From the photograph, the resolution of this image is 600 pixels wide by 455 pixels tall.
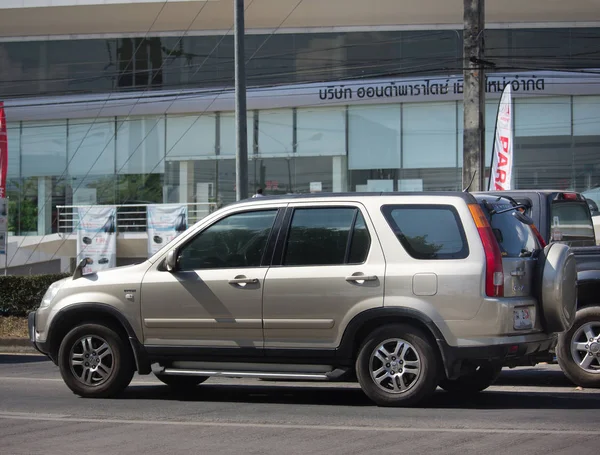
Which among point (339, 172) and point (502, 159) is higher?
point (339, 172)

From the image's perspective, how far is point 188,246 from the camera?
9.37 meters

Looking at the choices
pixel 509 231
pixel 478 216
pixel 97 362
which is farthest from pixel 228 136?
pixel 478 216

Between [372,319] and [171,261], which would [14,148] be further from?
[372,319]

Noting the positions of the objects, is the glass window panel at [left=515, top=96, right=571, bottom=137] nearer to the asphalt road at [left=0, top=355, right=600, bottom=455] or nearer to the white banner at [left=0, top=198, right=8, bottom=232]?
the white banner at [left=0, top=198, right=8, bottom=232]

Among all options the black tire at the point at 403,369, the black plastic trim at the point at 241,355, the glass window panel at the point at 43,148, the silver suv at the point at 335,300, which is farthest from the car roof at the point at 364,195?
the glass window panel at the point at 43,148

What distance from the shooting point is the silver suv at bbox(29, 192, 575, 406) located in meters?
8.35

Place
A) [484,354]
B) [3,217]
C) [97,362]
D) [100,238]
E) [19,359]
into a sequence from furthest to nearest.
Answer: [100,238]
[3,217]
[19,359]
[97,362]
[484,354]

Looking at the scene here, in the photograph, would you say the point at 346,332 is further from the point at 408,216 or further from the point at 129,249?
the point at 129,249

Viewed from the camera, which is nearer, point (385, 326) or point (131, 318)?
point (385, 326)

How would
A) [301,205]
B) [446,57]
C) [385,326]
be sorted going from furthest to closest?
[446,57], [301,205], [385,326]

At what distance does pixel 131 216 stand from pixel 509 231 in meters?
26.3

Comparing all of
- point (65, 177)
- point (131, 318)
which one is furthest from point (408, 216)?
point (65, 177)

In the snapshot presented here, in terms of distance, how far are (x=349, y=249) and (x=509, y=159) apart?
468 inches

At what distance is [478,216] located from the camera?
8484 mm
